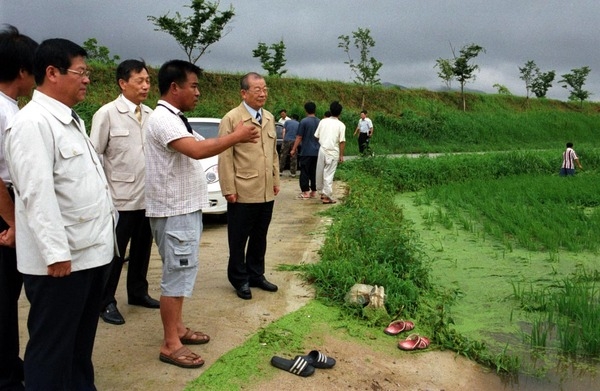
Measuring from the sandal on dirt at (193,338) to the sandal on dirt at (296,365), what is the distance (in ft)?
1.63

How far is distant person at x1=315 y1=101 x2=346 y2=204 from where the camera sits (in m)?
8.55

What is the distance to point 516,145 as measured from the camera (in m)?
27.1

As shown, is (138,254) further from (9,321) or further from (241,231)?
(9,321)

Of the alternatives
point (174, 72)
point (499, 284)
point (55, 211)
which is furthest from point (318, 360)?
point (499, 284)

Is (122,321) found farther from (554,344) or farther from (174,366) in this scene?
(554,344)

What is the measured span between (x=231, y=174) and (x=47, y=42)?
80.5 inches

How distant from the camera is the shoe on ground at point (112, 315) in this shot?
361 centimetres

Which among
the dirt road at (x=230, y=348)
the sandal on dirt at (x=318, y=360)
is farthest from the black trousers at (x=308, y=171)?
the sandal on dirt at (x=318, y=360)

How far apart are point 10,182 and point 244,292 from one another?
2.06m

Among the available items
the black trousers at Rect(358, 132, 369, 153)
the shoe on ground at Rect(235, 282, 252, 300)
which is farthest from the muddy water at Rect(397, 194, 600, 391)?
the black trousers at Rect(358, 132, 369, 153)

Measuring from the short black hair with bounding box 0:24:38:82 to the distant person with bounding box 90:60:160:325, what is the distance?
1.09m

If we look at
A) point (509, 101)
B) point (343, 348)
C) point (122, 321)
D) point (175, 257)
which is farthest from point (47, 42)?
point (509, 101)

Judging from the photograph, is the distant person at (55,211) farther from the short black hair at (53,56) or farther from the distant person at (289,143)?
the distant person at (289,143)

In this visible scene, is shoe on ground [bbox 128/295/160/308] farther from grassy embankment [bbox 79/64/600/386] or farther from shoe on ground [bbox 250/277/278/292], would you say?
grassy embankment [bbox 79/64/600/386]
